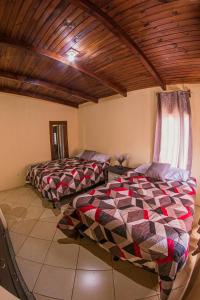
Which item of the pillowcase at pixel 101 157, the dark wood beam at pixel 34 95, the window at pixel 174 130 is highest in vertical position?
the dark wood beam at pixel 34 95

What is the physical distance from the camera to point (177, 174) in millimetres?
2965

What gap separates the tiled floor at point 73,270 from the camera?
1616 millimetres

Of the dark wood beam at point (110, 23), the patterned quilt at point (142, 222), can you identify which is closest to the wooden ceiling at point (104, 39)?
the dark wood beam at point (110, 23)

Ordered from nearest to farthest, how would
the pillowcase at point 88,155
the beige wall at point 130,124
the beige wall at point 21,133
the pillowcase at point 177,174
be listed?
1. the pillowcase at point 177,174
2. the beige wall at point 130,124
3. the beige wall at point 21,133
4. the pillowcase at point 88,155

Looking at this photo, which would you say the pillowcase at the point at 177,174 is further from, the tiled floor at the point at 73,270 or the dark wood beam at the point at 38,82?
the dark wood beam at the point at 38,82

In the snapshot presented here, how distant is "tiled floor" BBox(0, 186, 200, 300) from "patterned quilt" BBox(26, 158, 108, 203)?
2.35 ft

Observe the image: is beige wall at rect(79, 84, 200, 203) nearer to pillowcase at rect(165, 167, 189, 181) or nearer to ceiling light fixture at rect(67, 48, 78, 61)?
pillowcase at rect(165, 167, 189, 181)

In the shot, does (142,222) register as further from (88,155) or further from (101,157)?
(88,155)

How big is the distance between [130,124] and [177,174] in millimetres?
1599

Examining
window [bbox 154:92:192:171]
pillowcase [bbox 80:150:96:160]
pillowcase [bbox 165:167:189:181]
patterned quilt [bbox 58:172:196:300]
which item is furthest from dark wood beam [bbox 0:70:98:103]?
pillowcase [bbox 165:167:189:181]

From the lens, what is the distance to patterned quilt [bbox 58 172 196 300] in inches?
58.1

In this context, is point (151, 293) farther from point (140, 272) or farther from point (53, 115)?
point (53, 115)

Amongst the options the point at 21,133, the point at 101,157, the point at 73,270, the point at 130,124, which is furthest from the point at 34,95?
the point at 73,270

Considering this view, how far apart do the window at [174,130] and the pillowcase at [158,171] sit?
0.93 feet
